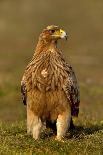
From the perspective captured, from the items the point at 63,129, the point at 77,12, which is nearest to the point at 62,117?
the point at 63,129

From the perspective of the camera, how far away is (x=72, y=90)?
13.2 m

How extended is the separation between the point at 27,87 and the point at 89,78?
1647cm

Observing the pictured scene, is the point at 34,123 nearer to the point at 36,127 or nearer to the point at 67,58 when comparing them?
the point at 36,127

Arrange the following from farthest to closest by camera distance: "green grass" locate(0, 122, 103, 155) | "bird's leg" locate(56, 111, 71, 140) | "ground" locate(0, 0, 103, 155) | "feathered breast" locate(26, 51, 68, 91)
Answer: "bird's leg" locate(56, 111, 71, 140), "feathered breast" locate(26, 51, 68, 91), "ground" locate(0, 0, 103, 155), "green grass" locate(0, 122, 103, 155)

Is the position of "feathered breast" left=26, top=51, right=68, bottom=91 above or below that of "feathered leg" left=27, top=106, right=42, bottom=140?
above

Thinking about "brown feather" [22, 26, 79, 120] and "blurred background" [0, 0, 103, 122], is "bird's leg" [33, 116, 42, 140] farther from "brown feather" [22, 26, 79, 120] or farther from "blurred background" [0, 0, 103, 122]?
"blurred background" [0, 0, 103, 122]

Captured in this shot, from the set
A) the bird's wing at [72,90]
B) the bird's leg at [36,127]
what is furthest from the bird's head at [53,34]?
the bird's leg at [36,127]

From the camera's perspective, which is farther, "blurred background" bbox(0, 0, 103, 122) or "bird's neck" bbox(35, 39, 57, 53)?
"blurred background" bbox(0, 0, 103, 122)

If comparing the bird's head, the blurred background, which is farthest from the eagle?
the blurred background

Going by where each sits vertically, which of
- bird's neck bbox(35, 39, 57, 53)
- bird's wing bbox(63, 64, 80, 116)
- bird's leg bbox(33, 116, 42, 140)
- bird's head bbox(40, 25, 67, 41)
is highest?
bird's head bbox(40, 25, 67, 41)

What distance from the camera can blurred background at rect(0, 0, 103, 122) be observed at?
23.6 metres

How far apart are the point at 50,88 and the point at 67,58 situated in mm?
25557

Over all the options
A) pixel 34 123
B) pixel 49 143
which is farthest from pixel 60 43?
pixel 49 143

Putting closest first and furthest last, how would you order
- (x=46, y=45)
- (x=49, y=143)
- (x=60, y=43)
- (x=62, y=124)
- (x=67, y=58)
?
1. (x=49, y=143)
2. (x=62, y=124)
3. (x=46, y=45)
4. (x=67, y=58)
5. (x=60, y=43)
